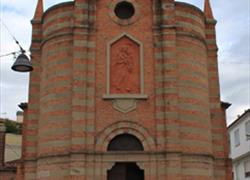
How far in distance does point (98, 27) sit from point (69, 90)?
12.5 feet

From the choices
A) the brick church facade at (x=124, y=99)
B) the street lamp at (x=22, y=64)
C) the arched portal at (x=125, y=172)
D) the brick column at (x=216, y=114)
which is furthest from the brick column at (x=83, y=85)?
the brick column at (x=216, y=114)

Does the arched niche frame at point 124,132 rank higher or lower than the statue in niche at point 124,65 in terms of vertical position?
lower

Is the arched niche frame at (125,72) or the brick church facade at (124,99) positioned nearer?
the brick church facade at (124,99)

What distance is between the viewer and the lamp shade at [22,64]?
15.3 metres

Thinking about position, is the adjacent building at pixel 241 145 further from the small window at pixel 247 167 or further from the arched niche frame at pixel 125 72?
the arched niche frame at pixel 125 72

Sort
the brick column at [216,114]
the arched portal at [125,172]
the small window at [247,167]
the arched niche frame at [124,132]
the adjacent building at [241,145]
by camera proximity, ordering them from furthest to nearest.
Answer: the small window at [247,167]
the adjacent building at [241,145]
the brick column at [216,114]
the arched portal at [125,172]
the arched niche frame at [124,132]

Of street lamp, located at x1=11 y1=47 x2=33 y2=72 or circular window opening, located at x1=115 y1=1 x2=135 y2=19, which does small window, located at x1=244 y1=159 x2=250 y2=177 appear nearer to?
circular window opening, located at x1=115 y1=1 x2=135 y2=19

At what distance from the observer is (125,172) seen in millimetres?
22562

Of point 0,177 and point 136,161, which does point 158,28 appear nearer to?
point 136,161

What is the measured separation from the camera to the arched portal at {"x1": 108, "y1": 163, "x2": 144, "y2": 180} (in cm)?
2255

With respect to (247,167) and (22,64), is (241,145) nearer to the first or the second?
(247,167)

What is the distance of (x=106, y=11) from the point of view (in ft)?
79.3

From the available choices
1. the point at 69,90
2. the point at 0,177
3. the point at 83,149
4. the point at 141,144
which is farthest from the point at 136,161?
the point at 0,177

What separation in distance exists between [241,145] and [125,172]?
19.1 meters
